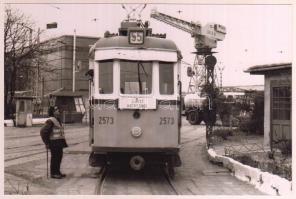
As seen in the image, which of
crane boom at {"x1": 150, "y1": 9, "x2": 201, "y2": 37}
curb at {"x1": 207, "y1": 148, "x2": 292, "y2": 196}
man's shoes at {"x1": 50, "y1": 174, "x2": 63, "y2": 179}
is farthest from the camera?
crane boom at {"x1": 150, "y1": 9, "x2": 201, "y2": 37}

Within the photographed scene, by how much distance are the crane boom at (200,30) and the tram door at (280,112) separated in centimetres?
227

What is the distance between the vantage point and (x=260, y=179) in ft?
A: 27.1

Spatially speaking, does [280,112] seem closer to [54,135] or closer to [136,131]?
[136,131]

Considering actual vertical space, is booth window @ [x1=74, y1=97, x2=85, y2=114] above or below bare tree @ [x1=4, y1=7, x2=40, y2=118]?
below

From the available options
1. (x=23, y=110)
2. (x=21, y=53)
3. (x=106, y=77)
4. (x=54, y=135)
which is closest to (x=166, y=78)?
(x=106, y=77)

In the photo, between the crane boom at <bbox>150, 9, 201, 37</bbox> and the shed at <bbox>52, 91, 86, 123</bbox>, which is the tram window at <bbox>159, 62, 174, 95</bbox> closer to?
the crane boom at <bbox>150, 9, 201, 37</bbox>

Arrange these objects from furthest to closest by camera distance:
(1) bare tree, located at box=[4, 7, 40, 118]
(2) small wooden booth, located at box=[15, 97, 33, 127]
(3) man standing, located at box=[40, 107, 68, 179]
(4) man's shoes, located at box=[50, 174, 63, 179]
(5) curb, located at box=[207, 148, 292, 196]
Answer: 1. (2) small wooden booth, located at box=[15, 97, 33, 127]
2. (1) bare tree, located at box=[4, 7, 40, 118]
3. (4) man's shoes, located at box=[50, 174, 63, 179]
4. (3) man standing, located at box=[40, 107, 68, 179]
5. (5) curb, located at box=[207, 148, 292, 196]

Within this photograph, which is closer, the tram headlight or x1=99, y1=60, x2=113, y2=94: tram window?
the tram headlight

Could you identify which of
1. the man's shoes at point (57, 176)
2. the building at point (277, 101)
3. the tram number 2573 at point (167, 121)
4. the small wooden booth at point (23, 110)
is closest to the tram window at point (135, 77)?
the tram number 2573 at point (167, 121)

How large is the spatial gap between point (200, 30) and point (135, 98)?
A: 2488 mm

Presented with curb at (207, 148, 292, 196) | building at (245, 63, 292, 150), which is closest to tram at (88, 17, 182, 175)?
curb at (207, 148, 292, 196)

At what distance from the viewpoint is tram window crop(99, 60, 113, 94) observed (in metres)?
8.45

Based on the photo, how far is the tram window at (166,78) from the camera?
28.0 feet

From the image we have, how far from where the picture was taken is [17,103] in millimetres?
21281
